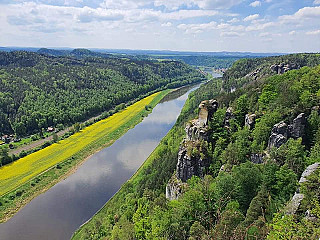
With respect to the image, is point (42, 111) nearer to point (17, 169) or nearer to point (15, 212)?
point (17, 169)

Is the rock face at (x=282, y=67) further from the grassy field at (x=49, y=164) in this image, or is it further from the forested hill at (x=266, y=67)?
the grassy field at (x=49, y=164)

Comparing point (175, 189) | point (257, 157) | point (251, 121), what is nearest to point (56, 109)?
point (175, 189)

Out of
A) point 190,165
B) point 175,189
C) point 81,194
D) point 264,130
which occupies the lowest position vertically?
point 81,194

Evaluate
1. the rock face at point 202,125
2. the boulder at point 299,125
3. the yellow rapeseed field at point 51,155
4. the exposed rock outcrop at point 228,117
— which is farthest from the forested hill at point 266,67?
the boulder at point 299,125

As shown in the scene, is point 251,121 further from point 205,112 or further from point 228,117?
point 205,112

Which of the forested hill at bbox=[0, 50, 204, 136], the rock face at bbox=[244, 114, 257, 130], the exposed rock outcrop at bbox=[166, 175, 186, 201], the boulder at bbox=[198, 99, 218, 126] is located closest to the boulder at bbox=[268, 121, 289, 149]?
the rock face at bbox=[244, 114, 257, 130]

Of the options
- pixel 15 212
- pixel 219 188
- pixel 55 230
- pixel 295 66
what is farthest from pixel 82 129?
pixel 295 66

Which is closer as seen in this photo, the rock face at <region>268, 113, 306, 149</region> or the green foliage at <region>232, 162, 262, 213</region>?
the green foliage at <region>232, 162, 262, 213</region>

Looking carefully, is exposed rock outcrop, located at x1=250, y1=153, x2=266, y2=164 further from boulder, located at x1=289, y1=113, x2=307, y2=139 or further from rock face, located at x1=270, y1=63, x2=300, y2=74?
rock face, located at x1=270, y1=63, x2=300, y2=74
